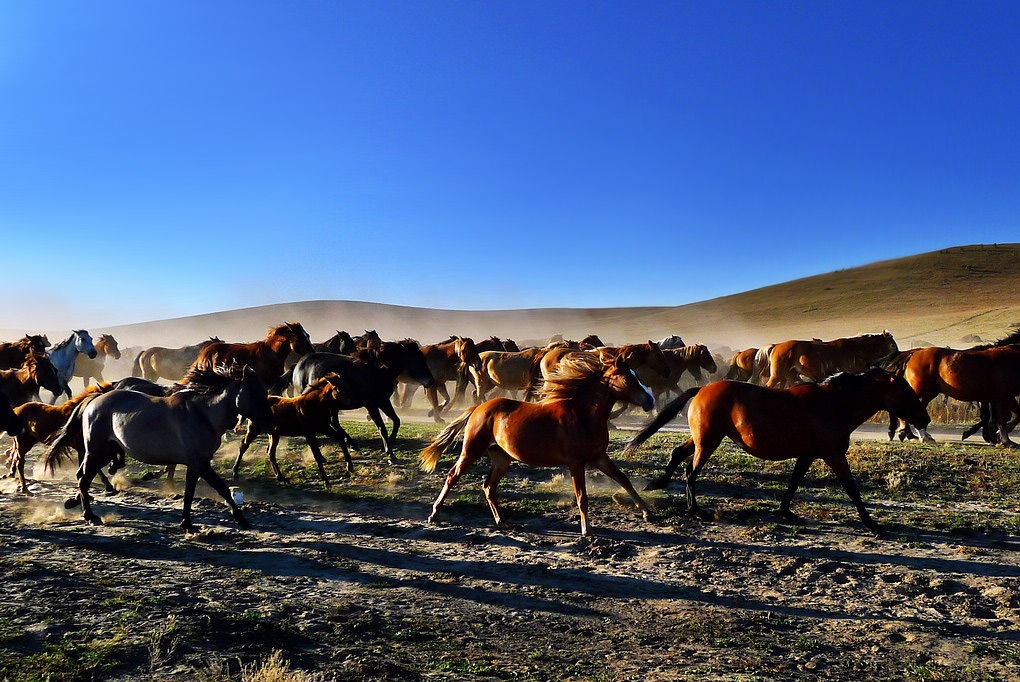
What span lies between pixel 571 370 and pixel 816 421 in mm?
2839

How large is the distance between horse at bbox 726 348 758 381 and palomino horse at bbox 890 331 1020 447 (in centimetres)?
893

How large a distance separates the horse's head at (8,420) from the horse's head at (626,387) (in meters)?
8.75

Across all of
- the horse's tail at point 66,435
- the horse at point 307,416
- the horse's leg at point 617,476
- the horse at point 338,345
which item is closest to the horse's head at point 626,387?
the horse's leg at point 617,476

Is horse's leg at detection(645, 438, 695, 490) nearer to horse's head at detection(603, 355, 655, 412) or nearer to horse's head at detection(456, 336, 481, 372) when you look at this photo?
horse's head at detection(603, 355, 655, 412)

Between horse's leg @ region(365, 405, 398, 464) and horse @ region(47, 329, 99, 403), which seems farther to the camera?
horse @ region(47, 329, 99, 403)

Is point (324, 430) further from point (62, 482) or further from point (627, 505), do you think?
point (627, 505)

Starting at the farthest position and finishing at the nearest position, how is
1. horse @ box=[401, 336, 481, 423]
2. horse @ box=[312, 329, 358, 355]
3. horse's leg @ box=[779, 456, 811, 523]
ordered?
horse @ box=[401, 336, 481, 423] → horse @ box=[312, 329, 358, 355] → horse's leg @ box=[779, 456, 811, 523]

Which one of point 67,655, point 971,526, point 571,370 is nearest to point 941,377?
point 971,526

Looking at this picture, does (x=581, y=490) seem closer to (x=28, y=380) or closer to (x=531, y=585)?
(x=531, y=585)

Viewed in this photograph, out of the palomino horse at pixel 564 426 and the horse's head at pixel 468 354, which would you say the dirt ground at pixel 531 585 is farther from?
the horse's head at pixel 468 354

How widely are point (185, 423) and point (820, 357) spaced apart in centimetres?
1633

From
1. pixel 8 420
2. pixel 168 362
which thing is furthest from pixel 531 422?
pixel 168 362

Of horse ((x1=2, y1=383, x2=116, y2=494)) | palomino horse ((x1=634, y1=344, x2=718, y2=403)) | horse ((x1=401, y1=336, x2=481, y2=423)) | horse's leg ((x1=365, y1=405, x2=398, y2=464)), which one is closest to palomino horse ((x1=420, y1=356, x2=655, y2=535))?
horse's leg ((x1=365, y1=405, x2=398, y2=464))

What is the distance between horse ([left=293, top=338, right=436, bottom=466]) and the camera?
43.4 ft
